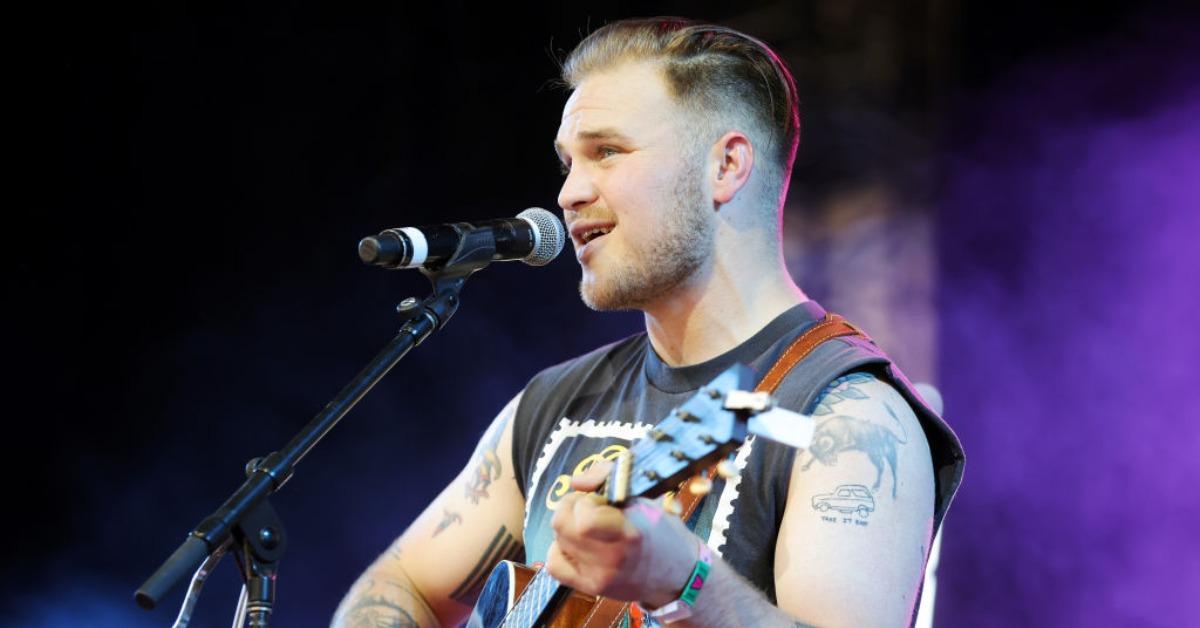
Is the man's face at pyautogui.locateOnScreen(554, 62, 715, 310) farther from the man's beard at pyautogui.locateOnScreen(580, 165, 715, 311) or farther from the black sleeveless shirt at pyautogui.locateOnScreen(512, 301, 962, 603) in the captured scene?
the black sleeveless shirt at pyautogui.locateOnScreen(512, 301, 962, 603)

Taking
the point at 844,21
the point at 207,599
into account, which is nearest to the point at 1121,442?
the point at 844,21

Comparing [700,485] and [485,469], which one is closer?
[700,485]

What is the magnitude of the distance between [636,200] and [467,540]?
0.98 metres

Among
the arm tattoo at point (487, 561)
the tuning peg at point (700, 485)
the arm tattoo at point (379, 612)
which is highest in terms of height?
the tuning peg at point (700, 485)

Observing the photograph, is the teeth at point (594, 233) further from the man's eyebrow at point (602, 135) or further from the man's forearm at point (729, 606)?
→ the man's forearm at point (729, 606)

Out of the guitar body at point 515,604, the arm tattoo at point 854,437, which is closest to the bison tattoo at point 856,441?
the arm tattoo at point 854,437

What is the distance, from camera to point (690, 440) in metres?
1.78

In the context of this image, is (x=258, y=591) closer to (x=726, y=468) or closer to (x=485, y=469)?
(x=726, y=468)

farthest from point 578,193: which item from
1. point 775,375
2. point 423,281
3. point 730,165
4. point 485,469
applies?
point 423,281

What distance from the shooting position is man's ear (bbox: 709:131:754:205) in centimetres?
290

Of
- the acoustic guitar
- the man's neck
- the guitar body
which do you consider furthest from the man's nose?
the acoustic guitar

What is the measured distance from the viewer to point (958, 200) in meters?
4.01

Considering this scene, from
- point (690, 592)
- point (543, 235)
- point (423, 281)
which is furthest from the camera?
point (423, 281)

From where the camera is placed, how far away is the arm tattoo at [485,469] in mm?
3191
